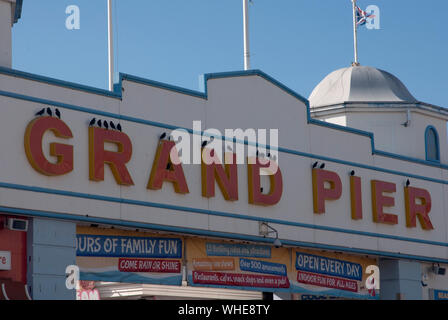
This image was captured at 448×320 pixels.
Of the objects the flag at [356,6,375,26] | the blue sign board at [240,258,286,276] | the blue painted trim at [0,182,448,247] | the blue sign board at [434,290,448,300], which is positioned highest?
the flag at [356,6,375,26]

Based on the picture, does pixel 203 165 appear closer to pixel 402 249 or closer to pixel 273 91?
pixel 273 91

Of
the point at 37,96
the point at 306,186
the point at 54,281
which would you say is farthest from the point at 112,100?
the point at 306,186

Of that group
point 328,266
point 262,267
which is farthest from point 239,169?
point 328,266

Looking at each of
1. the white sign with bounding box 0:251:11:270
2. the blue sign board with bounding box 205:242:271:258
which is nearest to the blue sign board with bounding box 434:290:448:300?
the blue sign board with bounding box 205:242:271:258

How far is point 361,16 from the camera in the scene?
30641 mm

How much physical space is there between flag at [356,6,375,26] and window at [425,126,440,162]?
416 cm

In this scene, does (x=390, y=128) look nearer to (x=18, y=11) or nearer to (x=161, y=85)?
(x=161, y=85)

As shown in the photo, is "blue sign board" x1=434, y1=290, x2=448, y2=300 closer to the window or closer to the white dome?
the window

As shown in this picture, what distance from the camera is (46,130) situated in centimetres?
1895

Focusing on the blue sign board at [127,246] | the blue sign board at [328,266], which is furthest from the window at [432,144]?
the blue sign board at [127,246]

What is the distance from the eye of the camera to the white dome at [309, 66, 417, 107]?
28984 mm

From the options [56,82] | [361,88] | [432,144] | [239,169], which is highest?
[361,88]

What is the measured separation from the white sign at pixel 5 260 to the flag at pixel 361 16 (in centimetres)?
1632

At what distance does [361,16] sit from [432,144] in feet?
15.9
